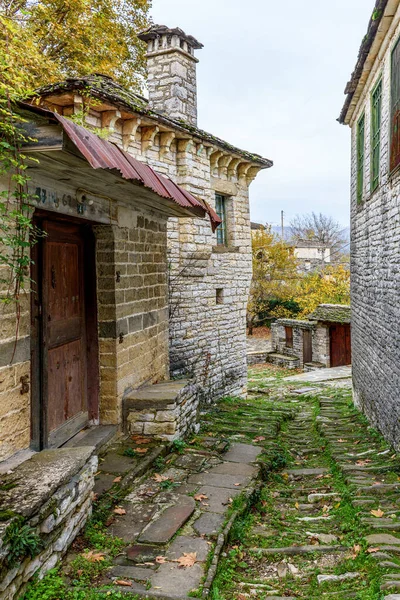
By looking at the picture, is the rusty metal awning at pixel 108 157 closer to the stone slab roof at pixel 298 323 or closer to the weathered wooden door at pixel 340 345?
the weathered wooden door at pixel 340 345

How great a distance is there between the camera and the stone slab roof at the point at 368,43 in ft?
19.4

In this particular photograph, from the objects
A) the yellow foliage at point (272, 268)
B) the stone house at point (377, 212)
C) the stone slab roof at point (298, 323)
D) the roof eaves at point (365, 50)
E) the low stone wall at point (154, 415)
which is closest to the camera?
the low stone wall at point (154, 415)

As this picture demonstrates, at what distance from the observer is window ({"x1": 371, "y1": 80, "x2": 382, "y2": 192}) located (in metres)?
7.50

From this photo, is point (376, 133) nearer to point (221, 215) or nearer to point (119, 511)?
point (221, 215)

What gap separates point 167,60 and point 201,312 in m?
5.12

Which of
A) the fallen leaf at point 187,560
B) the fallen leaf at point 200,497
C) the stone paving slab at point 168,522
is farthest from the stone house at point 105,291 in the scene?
the fallen leaf at point 200,497

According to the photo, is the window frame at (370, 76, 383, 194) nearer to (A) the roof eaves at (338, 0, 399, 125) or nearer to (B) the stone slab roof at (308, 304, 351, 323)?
(A) the roof eaves at (338, 0, 399, 125)

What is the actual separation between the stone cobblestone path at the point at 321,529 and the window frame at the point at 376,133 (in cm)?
399

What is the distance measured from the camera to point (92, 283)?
18.8 feet

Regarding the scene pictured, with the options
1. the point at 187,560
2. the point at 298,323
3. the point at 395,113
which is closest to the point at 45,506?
the point at 187,560

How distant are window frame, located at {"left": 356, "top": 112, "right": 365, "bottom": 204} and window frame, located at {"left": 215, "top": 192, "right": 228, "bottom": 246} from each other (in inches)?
113

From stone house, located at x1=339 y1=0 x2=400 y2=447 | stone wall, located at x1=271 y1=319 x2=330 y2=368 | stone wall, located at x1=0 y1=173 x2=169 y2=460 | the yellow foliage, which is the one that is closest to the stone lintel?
stone house, located at x1=339 y1=0 x2=400 y2=447

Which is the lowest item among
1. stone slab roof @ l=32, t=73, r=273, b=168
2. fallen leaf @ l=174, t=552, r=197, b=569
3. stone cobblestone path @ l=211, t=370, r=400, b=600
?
stone cobblestone path @ l=211, t=370, r=400, b=600

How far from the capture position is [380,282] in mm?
7312
